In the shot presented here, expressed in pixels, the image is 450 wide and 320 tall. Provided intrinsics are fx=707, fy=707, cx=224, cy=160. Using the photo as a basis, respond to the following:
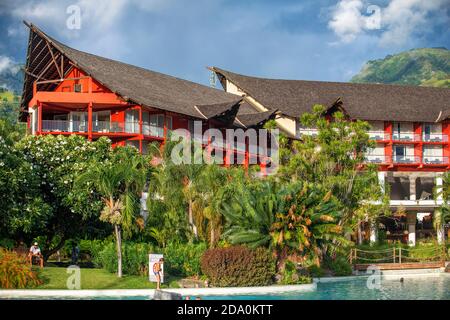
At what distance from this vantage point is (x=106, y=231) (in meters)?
39.4

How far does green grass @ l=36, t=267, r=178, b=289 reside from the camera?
30.1 meters

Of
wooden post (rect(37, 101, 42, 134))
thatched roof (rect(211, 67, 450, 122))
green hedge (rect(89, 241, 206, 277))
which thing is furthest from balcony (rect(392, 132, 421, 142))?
green hedge (rect(89, 241, 206, 277))

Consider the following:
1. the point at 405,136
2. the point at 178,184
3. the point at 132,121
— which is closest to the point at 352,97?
the point at 405,136

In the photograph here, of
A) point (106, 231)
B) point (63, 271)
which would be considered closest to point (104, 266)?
point (63, 271)

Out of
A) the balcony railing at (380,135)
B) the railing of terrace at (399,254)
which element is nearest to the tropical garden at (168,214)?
the railing of terrace at (399,254)

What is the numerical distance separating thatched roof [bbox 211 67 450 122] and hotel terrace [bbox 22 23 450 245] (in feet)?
0.32

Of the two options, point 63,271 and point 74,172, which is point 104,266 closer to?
point 63,271

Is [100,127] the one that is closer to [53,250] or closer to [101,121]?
[101,121]

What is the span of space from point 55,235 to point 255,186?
11811 millimetres

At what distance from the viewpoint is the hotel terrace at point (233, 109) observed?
51.1 m

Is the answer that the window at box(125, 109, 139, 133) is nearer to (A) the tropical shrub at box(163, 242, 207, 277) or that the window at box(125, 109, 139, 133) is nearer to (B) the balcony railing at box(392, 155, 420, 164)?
(A) the tropical shrub at box(163, 242, 207, 277)

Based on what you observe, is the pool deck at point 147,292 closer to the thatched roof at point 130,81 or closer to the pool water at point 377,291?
the pool water at point 377,291

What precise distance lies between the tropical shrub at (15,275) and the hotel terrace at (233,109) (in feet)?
60.5

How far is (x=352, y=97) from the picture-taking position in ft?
228
